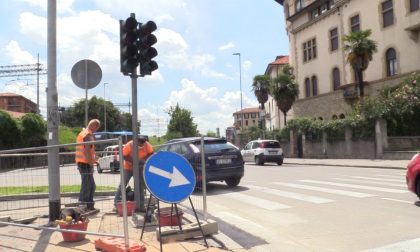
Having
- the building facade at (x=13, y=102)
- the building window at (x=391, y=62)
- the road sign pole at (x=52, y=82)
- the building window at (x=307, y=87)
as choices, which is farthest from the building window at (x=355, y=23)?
the building facade at (x=13, y=102)

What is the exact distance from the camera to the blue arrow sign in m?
6.40

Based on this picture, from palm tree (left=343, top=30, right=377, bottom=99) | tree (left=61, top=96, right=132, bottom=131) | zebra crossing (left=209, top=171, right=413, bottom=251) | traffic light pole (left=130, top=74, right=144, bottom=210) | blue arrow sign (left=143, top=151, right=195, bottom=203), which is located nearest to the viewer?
blue arrow sign (left=143, top=151, right=195, bottom=203)

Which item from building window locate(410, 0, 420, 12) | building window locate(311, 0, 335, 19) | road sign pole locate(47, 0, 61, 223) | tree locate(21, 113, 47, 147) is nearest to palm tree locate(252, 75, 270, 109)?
building window locate(311, 0, 335, 19)

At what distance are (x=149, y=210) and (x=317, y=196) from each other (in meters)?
5.70

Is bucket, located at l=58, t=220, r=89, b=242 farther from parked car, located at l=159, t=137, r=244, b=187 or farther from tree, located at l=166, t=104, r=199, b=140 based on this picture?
tree, located at l=166, t=104, r=199, b=140

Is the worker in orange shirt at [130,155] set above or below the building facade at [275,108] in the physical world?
below

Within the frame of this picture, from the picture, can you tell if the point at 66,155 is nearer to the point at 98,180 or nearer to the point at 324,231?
the point at 98,180

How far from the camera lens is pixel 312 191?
1323cm

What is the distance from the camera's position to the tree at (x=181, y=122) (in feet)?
303

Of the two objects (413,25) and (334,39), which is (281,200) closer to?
(413,25)

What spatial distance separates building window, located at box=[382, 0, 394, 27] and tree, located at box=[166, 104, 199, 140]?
5480cm

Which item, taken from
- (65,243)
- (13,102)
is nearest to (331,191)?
(65,243)

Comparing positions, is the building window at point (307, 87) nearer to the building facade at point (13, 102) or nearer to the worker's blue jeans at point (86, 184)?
the worker's blue jeans at point (86, 184)

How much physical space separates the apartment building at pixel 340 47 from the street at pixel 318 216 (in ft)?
91.0
